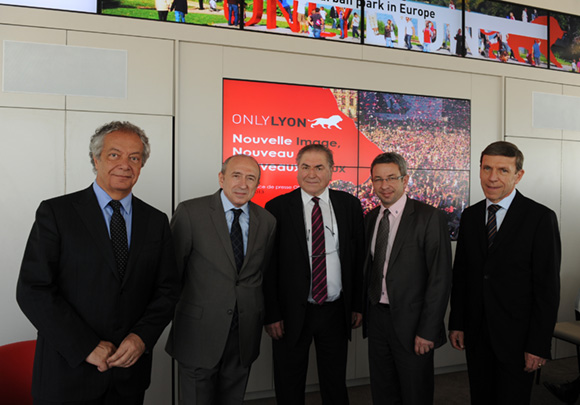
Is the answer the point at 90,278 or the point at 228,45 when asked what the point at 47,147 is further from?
the point at 90,278

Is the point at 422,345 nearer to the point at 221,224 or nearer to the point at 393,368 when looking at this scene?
the point at 393,368

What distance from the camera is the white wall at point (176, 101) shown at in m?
3.29

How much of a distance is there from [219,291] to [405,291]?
46.2 inches

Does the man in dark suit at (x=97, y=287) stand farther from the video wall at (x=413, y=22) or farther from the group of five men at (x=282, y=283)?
the video wall at (x=413, y=22)

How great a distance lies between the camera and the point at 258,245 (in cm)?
241

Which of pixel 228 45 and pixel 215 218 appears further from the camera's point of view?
pixel 228 45

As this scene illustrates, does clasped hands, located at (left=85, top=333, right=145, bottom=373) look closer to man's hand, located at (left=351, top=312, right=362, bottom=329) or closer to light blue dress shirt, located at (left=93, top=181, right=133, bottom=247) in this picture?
light blue dress shirt, located at (left=93, top=181, right=133, bottom=247)

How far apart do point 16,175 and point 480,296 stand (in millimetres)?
3644

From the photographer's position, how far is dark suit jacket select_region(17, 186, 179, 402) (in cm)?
165

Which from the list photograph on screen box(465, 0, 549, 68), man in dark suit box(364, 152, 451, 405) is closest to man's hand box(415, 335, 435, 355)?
man in dark suit box(364, 152, 451, 405)

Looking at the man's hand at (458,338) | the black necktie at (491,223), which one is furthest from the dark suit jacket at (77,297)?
the black necktie at (491,223)

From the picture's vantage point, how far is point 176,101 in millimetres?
3611

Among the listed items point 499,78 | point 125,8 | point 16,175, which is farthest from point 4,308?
point 499,78

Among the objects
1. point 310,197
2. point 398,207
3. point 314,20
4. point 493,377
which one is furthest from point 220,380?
point 314,20
